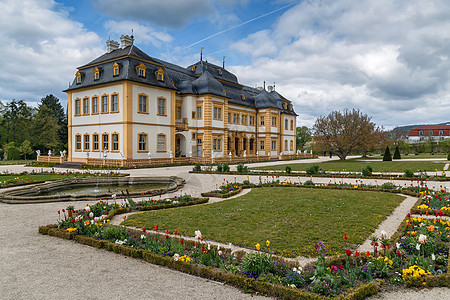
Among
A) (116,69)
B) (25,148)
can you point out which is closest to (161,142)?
(116,69)

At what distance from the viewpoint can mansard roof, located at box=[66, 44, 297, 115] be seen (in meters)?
28.4

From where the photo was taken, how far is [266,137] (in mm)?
45188

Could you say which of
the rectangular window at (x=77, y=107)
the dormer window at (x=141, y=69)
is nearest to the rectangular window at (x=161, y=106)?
the dormer window at (x=141, y=69)

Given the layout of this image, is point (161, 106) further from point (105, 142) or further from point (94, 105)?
point (94, 105)

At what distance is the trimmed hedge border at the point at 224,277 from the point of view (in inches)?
155

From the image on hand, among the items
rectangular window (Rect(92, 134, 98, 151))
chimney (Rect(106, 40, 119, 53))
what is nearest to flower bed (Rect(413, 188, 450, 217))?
rectangular window (Rect(92, 134, 98, 151))

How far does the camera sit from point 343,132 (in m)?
37.2

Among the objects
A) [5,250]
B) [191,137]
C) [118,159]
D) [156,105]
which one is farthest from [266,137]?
[5,250]

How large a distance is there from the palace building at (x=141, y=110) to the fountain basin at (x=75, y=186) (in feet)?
31.5

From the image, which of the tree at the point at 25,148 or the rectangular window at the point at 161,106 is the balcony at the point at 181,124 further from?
the tree at the point at 25,148

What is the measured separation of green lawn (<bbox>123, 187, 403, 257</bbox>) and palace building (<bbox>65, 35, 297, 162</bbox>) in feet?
60.4

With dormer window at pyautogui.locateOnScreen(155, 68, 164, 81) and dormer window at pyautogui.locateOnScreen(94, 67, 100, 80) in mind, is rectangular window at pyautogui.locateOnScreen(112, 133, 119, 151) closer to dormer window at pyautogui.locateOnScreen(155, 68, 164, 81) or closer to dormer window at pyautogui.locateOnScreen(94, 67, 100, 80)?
dormer window at pyautogui.locateOnScreen(94, 67, 100, 80)

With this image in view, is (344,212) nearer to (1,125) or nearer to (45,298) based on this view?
(45,298)

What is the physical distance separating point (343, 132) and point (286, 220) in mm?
32318
